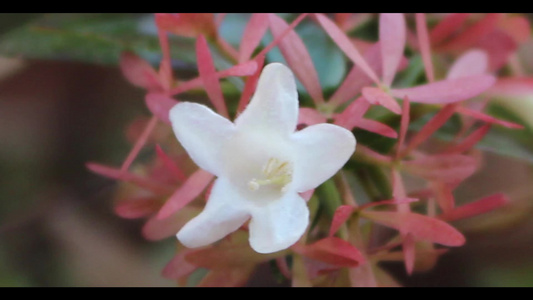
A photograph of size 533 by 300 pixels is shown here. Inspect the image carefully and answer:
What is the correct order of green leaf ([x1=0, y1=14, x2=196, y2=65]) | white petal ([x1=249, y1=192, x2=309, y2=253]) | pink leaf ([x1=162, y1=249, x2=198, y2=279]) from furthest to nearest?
green leaf ([x1=0, y1=14, x2=196, y2=65]) < pink leaf ([x1=162, y1=249, x2=198, y2=279]) < white petal ([x1=249, y1=192, x2=309, y2=253])

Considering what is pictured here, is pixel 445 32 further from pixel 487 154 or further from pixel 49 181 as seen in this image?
pixel 49 181

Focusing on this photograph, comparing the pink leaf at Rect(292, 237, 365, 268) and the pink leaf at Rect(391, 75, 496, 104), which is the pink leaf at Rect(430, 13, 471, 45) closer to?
the pink leaf at Rect(391, 75, 496, 104)

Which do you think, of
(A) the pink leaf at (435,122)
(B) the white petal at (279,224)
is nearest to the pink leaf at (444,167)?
(A) the pink leaf at (435,122)

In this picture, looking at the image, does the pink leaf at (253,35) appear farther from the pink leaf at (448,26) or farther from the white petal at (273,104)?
the pink leaf at (448,26)

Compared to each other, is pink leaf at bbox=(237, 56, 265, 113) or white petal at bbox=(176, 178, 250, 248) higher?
pink leaf at bbox=(237, 56, 265, 113)

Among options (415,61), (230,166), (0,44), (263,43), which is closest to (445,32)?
(415,61)

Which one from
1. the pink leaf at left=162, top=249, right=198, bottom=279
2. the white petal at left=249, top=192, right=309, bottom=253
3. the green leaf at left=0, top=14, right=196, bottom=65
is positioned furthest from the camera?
the green leaf at left=0, top=14, right=196, bottom=65

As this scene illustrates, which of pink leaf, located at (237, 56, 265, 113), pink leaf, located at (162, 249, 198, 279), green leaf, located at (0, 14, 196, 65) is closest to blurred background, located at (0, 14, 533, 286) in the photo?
green leaf, located at (0, 14, 196, 65)
